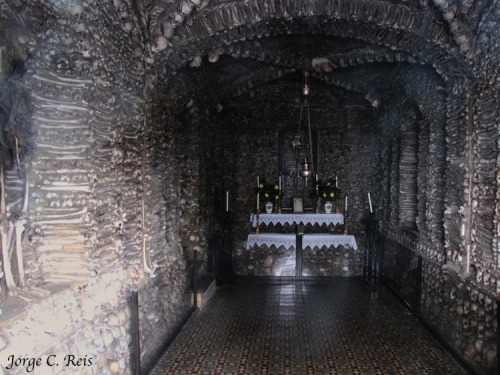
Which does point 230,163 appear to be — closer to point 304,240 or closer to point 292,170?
point 292,170

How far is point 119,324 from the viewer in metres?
4.37

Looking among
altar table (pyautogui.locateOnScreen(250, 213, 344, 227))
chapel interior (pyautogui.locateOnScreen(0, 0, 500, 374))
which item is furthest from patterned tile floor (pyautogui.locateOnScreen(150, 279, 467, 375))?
altar table (pyautogui.locateOnScreen(250, 213, 344, 227))

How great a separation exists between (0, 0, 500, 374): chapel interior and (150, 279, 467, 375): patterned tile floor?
0.27 meters

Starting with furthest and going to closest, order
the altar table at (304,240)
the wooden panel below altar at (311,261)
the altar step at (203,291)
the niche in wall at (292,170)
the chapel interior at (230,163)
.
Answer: the niche in wall at (292,170), the wooden panel below altar at (311,261), the altar table at (304,240), the altar step at (203,291), the chapel interior at (230,163)

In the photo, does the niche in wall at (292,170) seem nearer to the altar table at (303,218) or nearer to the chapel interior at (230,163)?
the chapel interior at (230,163)

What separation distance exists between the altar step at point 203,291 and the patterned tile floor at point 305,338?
0.14m

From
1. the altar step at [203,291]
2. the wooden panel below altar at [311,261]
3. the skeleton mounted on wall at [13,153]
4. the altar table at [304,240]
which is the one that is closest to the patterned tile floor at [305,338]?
the altar step at [203,291]

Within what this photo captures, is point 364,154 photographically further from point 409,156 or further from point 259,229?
point 259,229

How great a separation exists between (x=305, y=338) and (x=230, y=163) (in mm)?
4810

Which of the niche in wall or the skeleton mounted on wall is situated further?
the niche in wall

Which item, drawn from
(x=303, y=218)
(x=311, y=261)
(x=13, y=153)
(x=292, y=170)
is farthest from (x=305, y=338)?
(x=292, y=170)

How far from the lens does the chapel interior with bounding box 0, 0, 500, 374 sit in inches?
138

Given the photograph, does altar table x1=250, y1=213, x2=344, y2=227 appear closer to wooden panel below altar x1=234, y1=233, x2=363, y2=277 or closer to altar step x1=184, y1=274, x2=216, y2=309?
wooden panel below altar x1=234, y1=233, x2=363, y2=277

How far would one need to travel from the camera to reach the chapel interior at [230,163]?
3.52 m
